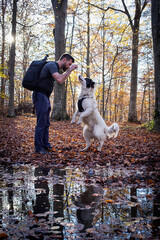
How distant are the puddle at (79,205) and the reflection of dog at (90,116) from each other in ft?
6.69

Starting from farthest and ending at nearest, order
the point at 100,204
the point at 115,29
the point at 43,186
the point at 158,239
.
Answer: the point at 115,29
the point at 43,186
the point at 100,204
the point at 158,239

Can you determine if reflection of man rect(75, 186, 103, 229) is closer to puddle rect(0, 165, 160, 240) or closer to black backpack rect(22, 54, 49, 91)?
puddle rect(0, 165, 160, 240)

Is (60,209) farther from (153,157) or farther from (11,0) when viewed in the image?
(11,0)

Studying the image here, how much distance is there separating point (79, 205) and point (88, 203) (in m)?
0.13

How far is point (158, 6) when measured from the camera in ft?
25.8

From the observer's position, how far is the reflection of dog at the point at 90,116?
17.5 feet

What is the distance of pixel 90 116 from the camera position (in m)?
5.42

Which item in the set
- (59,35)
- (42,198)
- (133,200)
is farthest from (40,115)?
(59,35)

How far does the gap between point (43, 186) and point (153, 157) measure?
9.38 ft

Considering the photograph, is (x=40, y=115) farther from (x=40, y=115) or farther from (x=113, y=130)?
(x=113, y=130)

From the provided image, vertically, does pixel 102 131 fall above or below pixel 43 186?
above

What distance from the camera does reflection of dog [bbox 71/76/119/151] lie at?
5320mm

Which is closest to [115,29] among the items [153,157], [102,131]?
[102,131]

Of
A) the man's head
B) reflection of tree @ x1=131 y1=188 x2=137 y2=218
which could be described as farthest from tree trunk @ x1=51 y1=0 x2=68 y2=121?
reflection of tree @ x1=131 y1=188 x2=137 y2=218
